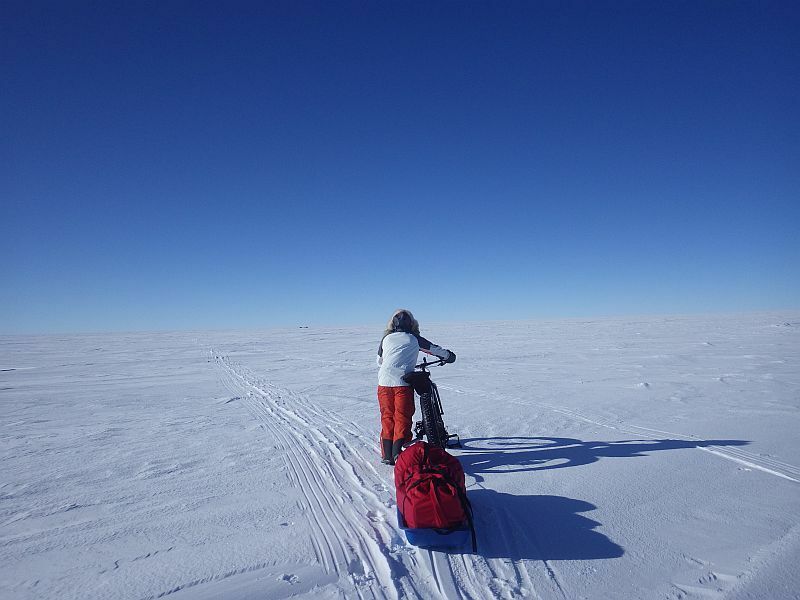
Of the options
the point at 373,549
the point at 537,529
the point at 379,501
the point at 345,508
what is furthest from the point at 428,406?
the point at 373,549

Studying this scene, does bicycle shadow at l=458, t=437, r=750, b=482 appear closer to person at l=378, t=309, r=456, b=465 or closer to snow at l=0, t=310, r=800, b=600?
snow at l=0, t=310, r=800, b=600

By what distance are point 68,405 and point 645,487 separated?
435 inches

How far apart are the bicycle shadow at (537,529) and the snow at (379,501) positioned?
18 mm

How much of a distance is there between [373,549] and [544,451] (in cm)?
307

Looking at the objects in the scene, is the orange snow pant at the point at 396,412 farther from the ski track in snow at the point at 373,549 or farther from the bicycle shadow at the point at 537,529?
the bicycle shadow at the point at 537,529

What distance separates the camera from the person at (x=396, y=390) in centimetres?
436

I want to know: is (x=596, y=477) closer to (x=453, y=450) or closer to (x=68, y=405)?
(x=453, y=450)

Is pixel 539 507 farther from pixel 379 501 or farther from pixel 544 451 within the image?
pixel 544 451

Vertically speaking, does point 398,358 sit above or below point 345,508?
above

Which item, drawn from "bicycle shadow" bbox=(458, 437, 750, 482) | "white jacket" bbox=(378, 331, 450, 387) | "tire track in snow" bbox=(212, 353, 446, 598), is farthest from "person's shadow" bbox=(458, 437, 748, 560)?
"white jacket" bbox=(378, 331, 450, 387)

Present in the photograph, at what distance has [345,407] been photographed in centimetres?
793

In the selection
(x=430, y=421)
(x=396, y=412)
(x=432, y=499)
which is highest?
(x=396, y=412)

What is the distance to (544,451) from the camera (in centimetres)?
507

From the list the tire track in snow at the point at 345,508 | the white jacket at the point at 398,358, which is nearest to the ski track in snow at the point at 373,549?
the tire track in snow at the point at 345,508
